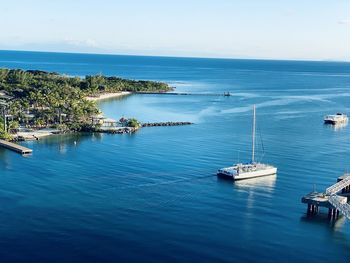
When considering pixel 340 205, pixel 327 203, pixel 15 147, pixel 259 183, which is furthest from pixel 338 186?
pixel 15 147

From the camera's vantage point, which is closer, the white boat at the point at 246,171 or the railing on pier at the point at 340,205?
the railing on pier at the point at 340,205

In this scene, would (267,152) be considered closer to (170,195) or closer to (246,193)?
(246,193)

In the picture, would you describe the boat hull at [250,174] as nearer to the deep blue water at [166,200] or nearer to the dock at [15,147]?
the deep blue water at [166,200]

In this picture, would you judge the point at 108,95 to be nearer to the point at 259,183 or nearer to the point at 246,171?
the point at 246,171

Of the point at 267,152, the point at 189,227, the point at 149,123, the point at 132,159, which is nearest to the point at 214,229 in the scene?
the point at 189,227

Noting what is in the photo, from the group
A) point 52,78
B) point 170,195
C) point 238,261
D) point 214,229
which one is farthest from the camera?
point 52,78

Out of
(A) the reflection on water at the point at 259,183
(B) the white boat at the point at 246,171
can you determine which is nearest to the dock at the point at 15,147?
(B) the white boat at the point at 246,171
